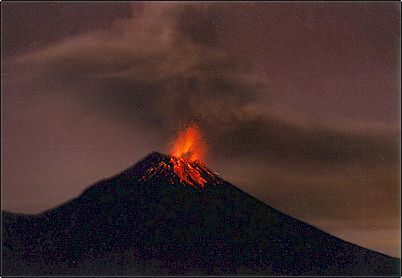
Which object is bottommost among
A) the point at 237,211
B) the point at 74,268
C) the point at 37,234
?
the point at 74,268

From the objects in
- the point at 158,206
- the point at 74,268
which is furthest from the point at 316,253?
the point at 74,268

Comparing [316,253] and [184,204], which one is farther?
[184,204]

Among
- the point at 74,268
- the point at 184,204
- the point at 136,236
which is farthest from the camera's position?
the point at 184,204

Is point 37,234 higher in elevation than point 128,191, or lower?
lower

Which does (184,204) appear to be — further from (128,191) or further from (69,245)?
(69,245)

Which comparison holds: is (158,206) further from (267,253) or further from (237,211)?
(267,253)

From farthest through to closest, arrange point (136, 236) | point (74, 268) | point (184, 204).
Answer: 1. point (184, 204)
2. point (136, 236)
3. point (74, 268)

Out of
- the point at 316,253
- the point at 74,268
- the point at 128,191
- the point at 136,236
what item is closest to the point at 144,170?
the point at 128,191
